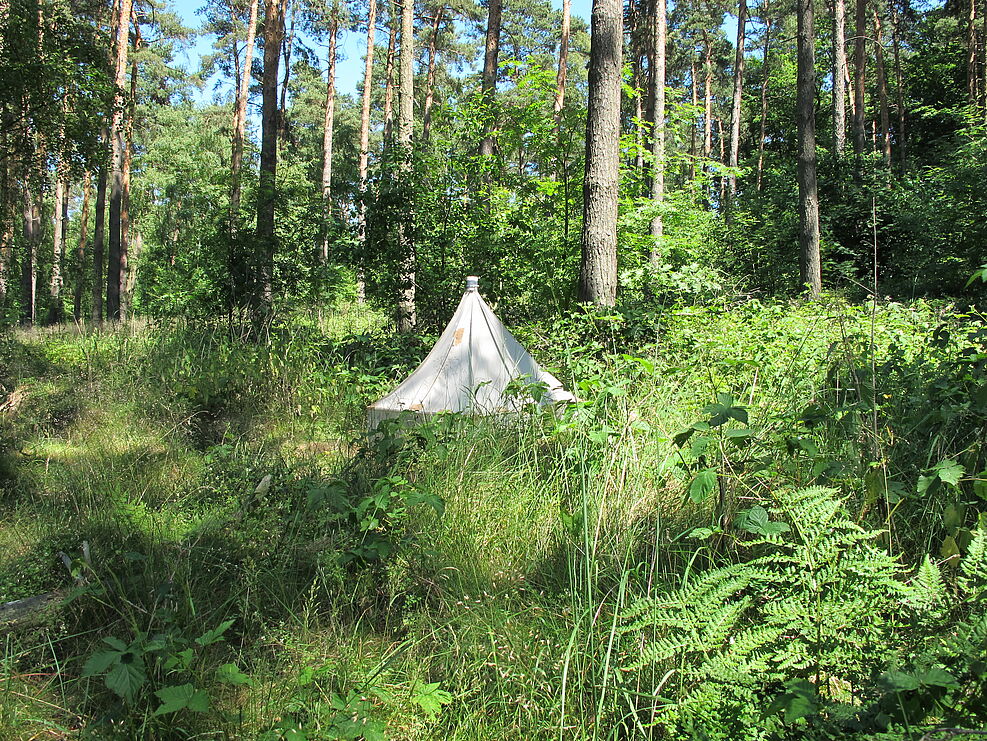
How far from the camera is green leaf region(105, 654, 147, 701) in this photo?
2121mm

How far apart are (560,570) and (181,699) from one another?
4.77 feet

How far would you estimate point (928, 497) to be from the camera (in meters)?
2.57

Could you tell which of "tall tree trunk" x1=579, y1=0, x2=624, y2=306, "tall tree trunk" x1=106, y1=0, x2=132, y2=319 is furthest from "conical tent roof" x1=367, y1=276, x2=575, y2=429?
"tall tree trunk" x1=106, y1=0, x2=132, y2=319

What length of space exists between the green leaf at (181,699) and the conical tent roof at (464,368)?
2735 millimetres

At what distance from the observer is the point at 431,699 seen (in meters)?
2.18

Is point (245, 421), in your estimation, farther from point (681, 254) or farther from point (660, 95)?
point (660, 95)

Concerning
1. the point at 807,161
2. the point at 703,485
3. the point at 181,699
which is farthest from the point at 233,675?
the point at 807,161

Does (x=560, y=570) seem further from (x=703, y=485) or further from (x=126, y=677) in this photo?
(x=126, y=677)


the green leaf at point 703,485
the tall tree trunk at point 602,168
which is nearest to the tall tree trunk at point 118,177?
the tall tree trunk at point 602,168

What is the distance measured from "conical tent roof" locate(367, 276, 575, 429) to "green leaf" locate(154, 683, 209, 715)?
8.97 feet

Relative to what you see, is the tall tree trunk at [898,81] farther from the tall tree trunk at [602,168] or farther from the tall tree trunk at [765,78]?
the tall tree trunk at [602,168]

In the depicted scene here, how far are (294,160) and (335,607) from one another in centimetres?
2592

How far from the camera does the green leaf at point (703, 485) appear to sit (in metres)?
2.28

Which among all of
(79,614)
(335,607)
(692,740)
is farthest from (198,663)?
(692,740)
